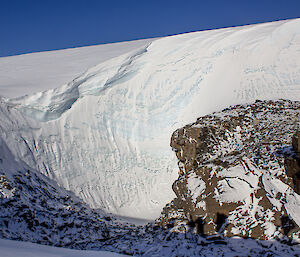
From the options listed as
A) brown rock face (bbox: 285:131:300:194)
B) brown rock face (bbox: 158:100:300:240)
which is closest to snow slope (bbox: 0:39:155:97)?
brown rock face (bbox: 158:100:300:240)

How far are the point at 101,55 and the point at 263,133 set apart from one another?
31.7 ft

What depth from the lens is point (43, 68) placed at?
15.4 metres

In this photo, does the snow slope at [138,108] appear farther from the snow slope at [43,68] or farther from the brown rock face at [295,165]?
the brown rock face at [295,165]

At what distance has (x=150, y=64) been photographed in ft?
42.5

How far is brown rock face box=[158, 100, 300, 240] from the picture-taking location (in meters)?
6.48

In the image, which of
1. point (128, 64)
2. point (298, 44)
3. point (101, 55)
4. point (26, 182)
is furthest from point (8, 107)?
point (298, 44)

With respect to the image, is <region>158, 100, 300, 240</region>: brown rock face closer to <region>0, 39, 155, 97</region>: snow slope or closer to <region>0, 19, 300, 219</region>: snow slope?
<region>0, 19, 300, 219</region>: snow slope

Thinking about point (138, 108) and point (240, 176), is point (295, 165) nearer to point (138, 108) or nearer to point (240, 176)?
point (240, 176)

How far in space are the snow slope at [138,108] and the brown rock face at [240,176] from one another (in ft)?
5.51

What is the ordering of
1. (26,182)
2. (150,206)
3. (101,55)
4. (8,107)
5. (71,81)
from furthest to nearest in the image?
(101,55) < (71,81) < (8,107) < (150,206) < (26,182)

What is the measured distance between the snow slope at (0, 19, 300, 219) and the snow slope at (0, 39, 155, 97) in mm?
822

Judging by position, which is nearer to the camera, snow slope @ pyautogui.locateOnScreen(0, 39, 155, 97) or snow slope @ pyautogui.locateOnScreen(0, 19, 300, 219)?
snow slope @ pyautogui.locateOnScreen(0, 19, 300, 219)

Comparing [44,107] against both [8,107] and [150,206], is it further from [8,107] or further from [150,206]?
[150,206]

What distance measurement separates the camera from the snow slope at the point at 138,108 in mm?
11172
